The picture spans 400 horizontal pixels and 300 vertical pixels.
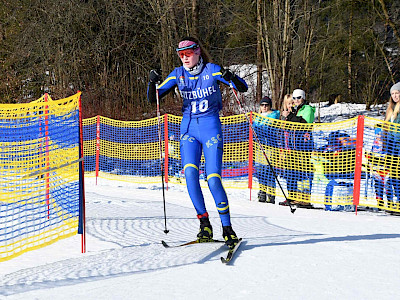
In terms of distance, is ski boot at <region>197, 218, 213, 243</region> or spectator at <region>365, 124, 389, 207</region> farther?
spectator at <region>365, 124, 389, 207</region>

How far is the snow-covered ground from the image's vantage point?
12.7ft

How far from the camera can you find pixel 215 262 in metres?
4.71

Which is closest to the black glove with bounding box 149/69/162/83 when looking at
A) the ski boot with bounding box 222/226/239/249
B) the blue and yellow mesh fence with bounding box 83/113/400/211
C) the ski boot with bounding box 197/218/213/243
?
the ski boot with bounding box 197/218/213/243

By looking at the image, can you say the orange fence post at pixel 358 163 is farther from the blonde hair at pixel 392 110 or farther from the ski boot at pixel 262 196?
the ski boot at pixel 262 196

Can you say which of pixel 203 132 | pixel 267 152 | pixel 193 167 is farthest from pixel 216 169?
pixel 267 152

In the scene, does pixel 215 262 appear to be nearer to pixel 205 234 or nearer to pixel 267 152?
pixel 205 234

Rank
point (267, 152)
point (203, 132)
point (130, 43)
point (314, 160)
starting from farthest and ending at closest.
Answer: point (130, 43), point (267, 152), point (314, 160), point (203, 132)

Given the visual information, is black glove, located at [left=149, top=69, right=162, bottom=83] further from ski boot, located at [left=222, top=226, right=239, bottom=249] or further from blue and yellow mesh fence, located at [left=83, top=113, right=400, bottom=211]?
blue and yellow mesh fence, located at [left=83, top=113, right=400, bottom=211]

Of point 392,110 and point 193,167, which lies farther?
point 392,110

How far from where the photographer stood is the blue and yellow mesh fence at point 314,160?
8.21 meters

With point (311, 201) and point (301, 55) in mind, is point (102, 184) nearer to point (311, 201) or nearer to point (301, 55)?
point (311, 201)

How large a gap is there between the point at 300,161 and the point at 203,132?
4.02 m

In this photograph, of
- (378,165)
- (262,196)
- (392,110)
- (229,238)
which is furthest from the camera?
(262,196)

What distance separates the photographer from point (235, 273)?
14.3ft
